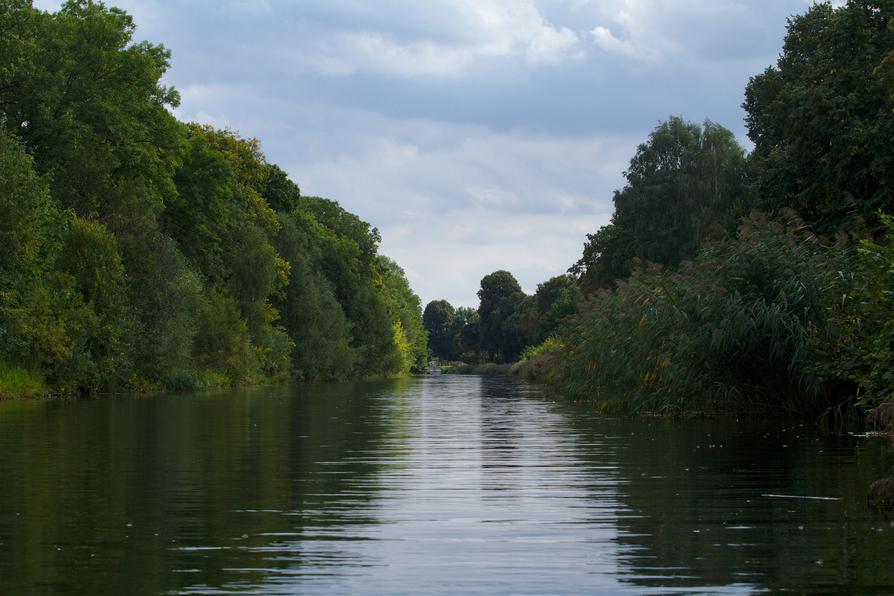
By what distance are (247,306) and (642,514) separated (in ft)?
206

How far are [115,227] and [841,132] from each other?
32.6m

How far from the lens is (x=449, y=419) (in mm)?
28906

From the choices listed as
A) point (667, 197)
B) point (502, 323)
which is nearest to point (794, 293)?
point (667, 197)

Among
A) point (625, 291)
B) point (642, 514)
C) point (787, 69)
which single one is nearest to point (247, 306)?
point (787, 69)

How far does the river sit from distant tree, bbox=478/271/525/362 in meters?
166

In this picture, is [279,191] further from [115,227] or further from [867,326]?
[867,326]

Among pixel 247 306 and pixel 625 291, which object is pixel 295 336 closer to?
pixel 247 306

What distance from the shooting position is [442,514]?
Answer: 1094 centimetres

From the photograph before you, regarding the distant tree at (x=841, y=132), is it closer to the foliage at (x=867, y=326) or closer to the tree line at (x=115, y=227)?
the foliage at (x=867, y=326)

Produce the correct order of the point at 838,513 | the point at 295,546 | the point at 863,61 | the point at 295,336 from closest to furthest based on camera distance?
1. the point at 295,546
2. the point at 838,513
3. the point at 863,61
4. the point at 295,336

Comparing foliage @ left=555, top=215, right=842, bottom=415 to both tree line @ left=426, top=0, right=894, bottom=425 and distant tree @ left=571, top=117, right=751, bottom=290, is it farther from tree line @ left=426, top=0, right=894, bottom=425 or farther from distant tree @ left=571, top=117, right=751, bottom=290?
distant tree @ left=571, top=117, right=751, bottom=290

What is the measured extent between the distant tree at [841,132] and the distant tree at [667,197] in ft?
120

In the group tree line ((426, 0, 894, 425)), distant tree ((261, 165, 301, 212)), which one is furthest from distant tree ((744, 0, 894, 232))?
distant tree ((261, 165, 301, 212))

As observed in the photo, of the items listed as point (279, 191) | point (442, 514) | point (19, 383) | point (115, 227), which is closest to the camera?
point (442, 514)
